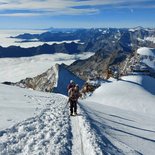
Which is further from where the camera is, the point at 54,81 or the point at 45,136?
the point at 54,81

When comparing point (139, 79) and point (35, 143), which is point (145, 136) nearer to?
point (35, 143)

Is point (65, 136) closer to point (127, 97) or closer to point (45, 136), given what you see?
point (45, 136)

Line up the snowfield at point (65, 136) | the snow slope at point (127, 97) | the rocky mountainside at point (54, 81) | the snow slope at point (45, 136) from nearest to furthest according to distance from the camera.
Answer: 1. the snow slope at point (45, 136)
2. the snowfield at point (65, 136)
3. the snow slope at point (127, 97)
4. the rocky mountainside at point (54, 81)

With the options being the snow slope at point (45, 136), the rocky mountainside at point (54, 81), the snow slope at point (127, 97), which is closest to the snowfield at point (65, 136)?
the snow slope at point (45, 136)

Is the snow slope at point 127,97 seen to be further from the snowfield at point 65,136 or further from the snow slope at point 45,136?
the snow slope at point 45,136

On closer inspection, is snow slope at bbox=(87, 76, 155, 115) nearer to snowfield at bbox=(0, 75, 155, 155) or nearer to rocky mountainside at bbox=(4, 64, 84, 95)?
snowfield at bbox=(0, 75, 155, 155)

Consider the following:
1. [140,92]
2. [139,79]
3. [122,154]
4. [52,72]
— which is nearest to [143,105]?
[140,92]

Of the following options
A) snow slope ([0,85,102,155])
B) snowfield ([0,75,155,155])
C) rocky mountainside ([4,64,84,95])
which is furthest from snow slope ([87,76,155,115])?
rocky mountainside ([4,64,84,95])

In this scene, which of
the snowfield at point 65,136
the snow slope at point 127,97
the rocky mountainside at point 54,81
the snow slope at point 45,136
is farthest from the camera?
the rocky mountainside at point 54,81

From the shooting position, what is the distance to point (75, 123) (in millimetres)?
25375

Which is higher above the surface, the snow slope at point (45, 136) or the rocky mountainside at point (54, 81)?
the snow slope at point (45, 136)

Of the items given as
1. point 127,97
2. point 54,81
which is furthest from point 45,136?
point 54,81

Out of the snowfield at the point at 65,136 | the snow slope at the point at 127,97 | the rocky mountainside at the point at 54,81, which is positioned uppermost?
the snowfield at the point at 65,136

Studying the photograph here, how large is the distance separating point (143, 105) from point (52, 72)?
134m
